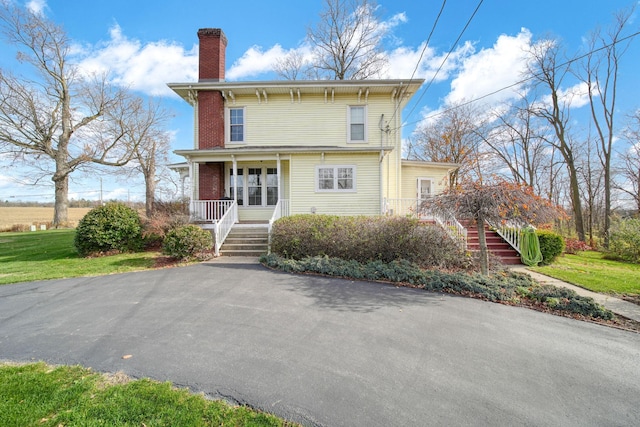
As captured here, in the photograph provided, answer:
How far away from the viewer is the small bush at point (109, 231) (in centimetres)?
1008

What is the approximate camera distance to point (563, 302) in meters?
5.31

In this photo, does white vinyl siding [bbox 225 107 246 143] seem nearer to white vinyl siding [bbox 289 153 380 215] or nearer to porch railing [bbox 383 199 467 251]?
white vinyl siding [bbox 289 153 380 215]

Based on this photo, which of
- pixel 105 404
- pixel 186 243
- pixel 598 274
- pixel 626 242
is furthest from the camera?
pixel 626 242

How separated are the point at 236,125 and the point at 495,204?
12384 mm

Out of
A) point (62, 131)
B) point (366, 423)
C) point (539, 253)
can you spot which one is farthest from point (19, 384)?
point (62, 131)

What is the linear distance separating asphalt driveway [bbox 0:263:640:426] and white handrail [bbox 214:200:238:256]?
3.98 metres

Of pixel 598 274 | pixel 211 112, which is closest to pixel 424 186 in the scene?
pixel 598 274

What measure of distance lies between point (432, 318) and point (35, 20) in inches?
1203

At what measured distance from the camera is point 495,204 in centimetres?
643

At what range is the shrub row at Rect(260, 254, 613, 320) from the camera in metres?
5.26

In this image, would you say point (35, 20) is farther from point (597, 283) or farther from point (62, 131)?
point (597, 283)

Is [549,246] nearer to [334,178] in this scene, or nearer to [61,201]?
[334,178]

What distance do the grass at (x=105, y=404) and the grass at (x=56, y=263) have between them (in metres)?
6.00

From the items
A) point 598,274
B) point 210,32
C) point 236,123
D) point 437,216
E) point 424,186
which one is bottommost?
point 598,274
